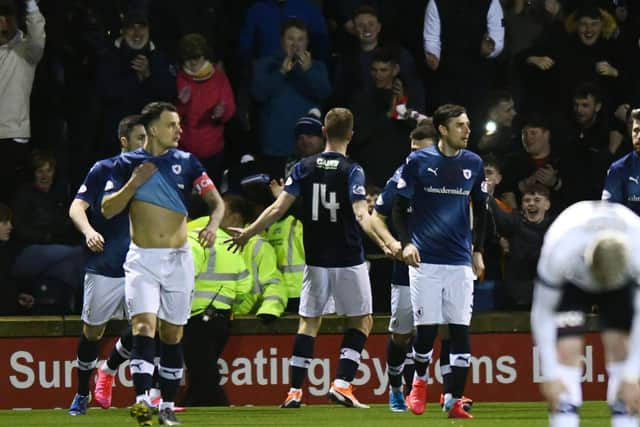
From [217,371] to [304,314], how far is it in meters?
1.66

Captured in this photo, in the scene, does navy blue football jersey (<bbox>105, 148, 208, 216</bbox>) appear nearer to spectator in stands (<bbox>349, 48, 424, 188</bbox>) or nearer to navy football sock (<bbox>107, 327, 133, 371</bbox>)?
navy football sock (<bbox>107, 327, 133, 371</bbox>)

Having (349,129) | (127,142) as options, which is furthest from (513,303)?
(127,142)

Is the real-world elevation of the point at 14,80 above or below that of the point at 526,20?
below

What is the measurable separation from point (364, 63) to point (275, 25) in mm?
1012

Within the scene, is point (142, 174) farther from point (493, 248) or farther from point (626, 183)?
point (493, 248)

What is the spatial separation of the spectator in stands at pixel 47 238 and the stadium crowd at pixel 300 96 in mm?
18

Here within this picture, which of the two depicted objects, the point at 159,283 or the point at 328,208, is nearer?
the point at 159,283

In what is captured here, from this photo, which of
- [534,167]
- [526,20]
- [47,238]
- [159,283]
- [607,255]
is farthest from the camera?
[526,20]

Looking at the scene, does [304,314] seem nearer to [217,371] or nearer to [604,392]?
[217,371]

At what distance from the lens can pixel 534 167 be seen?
16625mm

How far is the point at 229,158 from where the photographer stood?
17.8 m

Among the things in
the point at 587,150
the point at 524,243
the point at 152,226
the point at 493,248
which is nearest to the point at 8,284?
the point at 152,226

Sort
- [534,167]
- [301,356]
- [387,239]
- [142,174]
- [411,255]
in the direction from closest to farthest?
[142,174] < [411,255] < [387,239] < [301,356] < [534,167]

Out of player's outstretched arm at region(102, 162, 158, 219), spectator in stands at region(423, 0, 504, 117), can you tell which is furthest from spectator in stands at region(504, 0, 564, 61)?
player's outstretched arm at region(102, 162, 158, 219)
